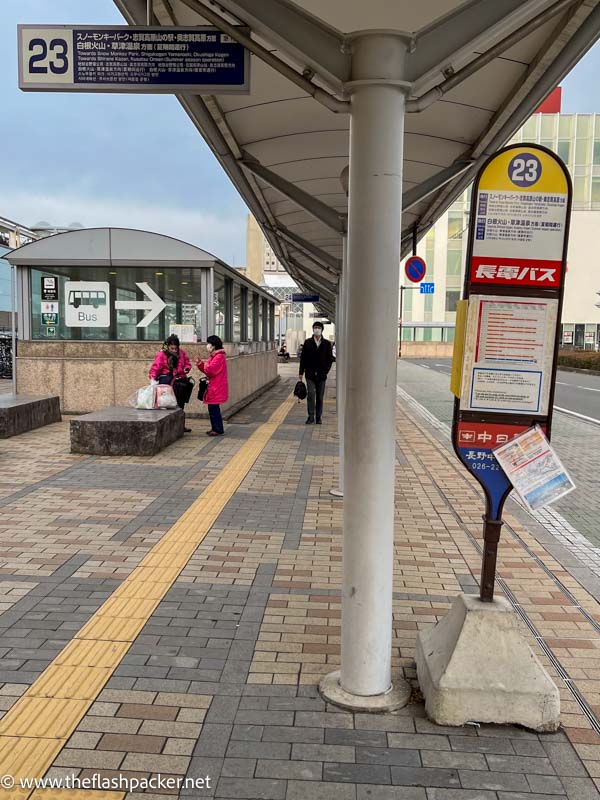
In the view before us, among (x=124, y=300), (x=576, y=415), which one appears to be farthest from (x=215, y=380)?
(x=576, y=415)

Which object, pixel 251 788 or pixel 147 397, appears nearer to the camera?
pixel 251 788

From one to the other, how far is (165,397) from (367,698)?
284 inches

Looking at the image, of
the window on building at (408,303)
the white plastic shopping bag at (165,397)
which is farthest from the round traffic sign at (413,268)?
the window on building at (408,303)

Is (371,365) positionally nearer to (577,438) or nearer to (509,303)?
(509,303)

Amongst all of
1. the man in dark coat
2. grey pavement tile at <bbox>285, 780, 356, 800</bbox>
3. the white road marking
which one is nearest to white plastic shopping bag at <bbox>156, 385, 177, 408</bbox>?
the man in dark coat

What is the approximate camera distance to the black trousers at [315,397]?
12.1m

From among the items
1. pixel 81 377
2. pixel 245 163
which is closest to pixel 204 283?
pixel 81 377

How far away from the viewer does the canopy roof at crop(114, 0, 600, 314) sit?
287 centimetres

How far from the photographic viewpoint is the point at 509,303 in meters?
2.92

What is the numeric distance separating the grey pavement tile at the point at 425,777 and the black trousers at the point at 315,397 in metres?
9.59

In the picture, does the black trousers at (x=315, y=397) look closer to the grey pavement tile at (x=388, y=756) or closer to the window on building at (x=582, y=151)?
the grey pavement tile at (x=388, y=756)

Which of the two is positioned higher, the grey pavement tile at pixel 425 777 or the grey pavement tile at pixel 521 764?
the grey pavement tile at pixel 425 777

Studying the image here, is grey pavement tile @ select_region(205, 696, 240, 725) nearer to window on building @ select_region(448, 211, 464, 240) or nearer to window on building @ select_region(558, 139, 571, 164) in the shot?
window on building @ select_region(448, 211, 464, 240)

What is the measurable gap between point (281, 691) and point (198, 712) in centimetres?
39
